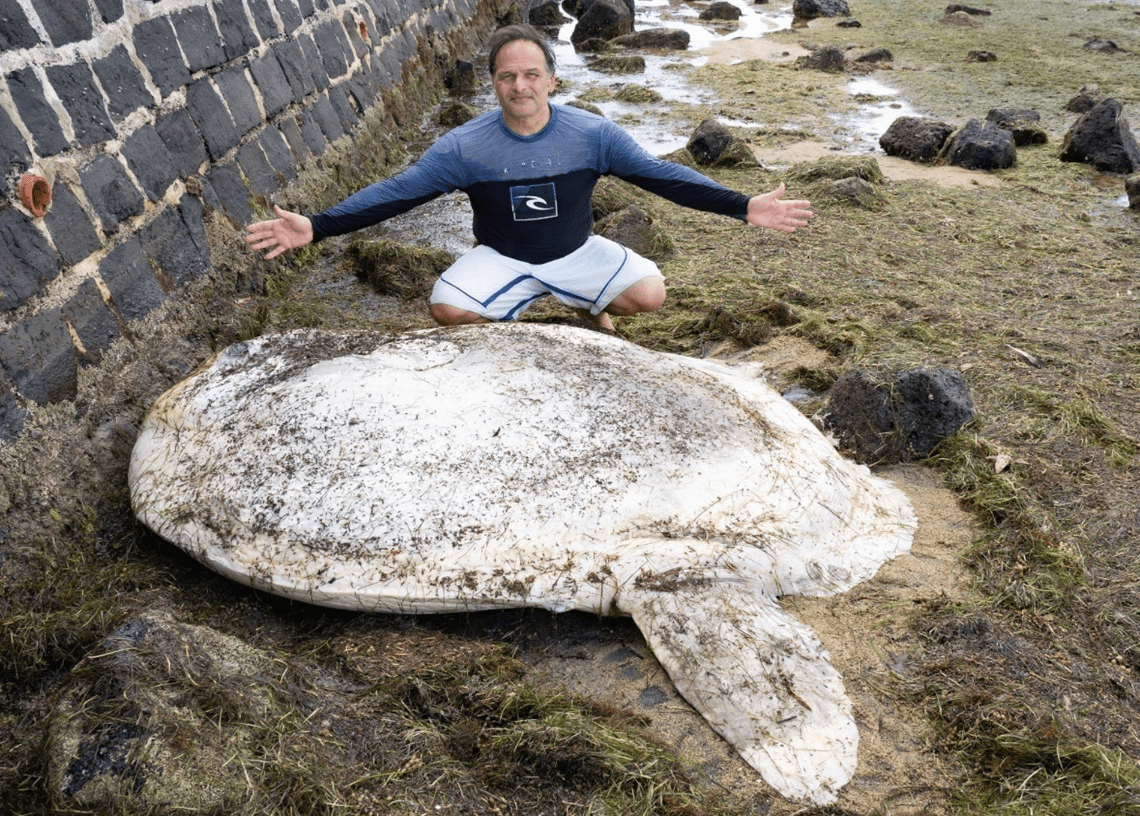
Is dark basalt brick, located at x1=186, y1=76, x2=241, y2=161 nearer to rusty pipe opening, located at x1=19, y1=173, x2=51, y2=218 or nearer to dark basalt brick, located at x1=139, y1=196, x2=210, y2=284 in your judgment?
dark basalt brick, located at x1=139, y1=196, x2=210, y2=284

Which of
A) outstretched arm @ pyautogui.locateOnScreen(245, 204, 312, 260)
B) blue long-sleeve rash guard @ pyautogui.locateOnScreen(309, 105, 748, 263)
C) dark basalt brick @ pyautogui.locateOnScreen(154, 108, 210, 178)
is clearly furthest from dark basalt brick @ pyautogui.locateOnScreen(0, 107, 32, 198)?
blue long-sleeve rash guard @ pyautogui.locateOnScreen(309, 105, 748, 263)

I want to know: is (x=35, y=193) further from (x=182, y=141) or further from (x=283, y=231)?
(x=182, y=141)

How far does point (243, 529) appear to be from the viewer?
2.80 m

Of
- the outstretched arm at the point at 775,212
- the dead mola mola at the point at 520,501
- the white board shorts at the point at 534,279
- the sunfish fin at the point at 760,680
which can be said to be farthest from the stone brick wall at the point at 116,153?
the outstretched arm at the point at 775,212

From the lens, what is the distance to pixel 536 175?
164 inches

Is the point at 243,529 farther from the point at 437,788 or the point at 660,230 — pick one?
the point at 660,230

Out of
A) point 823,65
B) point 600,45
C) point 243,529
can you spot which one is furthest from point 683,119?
point 243,529

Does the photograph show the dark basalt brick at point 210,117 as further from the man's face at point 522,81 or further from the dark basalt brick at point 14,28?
the man's face at point 522,81

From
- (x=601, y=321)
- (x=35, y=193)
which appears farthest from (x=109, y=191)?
(x=601, y=321)

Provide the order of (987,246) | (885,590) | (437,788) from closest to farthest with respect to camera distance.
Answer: (437,788) → (885,590) → (987,246)

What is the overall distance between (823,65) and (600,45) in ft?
13.0

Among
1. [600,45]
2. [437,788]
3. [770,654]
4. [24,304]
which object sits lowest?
[600,45]

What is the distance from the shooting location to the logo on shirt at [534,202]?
4.20m

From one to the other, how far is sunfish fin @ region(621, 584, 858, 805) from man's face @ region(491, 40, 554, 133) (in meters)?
2.46
